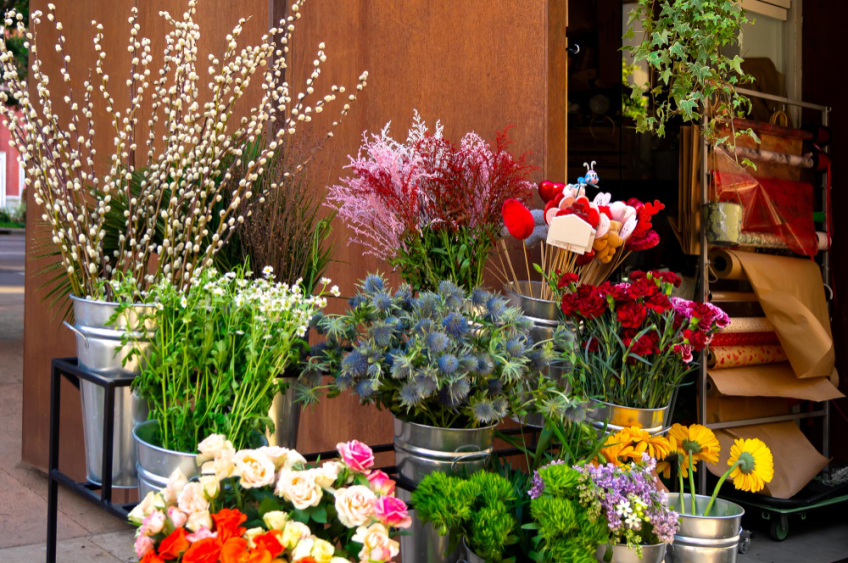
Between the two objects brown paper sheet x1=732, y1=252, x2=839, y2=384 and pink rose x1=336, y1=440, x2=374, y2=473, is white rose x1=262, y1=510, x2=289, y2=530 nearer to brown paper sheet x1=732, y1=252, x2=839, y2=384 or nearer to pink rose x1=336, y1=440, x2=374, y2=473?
pink rose x1=336, y1=440, x2=374, y2=473

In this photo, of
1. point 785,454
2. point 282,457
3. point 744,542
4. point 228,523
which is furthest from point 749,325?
point 228,523

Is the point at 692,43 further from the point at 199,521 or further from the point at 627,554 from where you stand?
the point at 199,521

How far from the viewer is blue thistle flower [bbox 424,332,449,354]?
1487 mm

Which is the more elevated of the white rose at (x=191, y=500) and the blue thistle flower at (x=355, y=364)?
the blue thistle flower at (x=355, y=364)

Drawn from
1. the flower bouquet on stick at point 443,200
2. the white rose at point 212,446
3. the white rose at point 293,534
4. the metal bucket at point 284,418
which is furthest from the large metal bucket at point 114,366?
the flower bouquet on stick at point 443,200

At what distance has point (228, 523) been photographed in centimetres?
119

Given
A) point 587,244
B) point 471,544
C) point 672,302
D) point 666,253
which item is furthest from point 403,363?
point 666,253

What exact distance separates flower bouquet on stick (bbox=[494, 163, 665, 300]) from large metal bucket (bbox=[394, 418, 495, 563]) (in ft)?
1.39

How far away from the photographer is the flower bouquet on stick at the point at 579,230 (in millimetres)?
1792

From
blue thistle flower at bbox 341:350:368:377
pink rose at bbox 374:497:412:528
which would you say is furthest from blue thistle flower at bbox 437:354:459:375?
pink rose at bbox 374:497:412:528

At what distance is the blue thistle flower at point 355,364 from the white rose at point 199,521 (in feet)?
1.38

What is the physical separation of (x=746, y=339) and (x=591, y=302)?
176 centimetres

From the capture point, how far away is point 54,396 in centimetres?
181

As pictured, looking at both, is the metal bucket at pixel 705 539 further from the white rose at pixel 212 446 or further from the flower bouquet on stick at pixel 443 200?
the white rose at pixel 212 446
